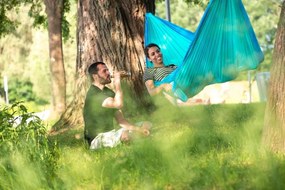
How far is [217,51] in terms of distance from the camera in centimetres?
852

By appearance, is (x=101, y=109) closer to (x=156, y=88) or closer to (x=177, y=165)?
(x=156, y=88)

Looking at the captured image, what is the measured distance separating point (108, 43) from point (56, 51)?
8.26 m

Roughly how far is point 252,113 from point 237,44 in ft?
3.02

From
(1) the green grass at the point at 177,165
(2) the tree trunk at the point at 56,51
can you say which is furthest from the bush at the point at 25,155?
(2) the tree trunk at the point at 56,51

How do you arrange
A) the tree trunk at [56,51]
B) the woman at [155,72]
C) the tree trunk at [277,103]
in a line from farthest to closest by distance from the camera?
the tree trunk at [56,51]
the woman at [155,72]
the tree trunk at [277,103]

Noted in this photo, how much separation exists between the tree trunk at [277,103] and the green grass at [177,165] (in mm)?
138

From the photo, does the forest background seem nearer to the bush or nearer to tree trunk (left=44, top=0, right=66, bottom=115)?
tree trunk (left=44, top=0, right=66, bottom=115)

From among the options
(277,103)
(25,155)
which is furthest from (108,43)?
(277,103)

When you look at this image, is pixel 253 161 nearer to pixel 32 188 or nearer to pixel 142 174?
pixel 142 174

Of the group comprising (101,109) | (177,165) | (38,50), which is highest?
(38,50)

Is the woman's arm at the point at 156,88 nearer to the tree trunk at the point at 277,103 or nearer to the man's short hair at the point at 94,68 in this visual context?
the man's short hair at the point at 94,68

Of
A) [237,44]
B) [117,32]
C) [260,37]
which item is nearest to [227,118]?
[237,44]

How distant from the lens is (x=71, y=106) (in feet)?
34.3

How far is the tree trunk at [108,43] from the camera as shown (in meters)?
10.1
